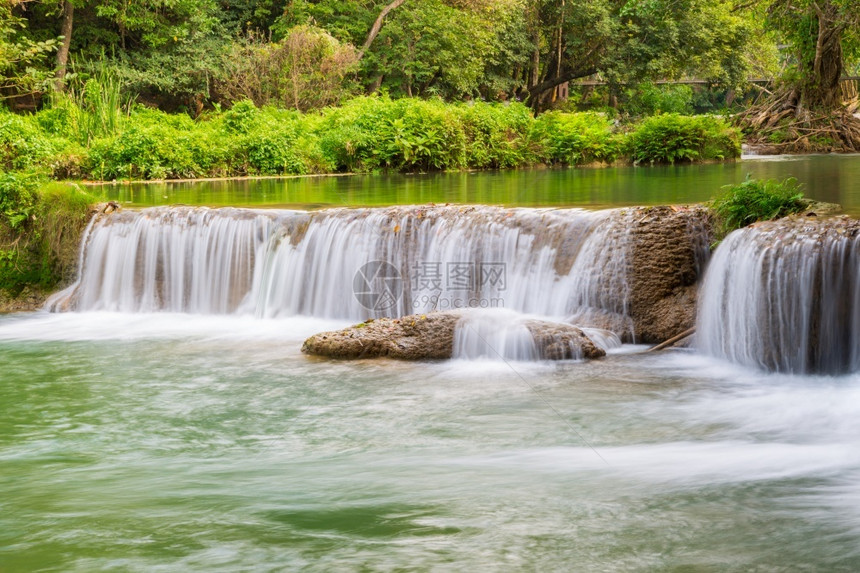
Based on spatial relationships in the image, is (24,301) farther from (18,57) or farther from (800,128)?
(800,128)

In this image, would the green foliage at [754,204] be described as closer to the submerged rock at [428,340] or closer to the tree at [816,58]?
the submerged rock at [428,340]

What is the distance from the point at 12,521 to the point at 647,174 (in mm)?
15109

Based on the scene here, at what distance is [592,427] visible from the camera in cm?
673

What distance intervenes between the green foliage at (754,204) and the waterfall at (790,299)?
1.36 ft

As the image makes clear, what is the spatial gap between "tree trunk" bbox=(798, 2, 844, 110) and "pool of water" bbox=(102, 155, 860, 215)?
31.0 ft

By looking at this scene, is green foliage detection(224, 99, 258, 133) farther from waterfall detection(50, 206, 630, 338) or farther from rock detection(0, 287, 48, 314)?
rock detection(0, 287, 48, 314)

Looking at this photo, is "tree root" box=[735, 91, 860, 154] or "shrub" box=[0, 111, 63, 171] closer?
"shrub" box=[0, 111, 63, 171]

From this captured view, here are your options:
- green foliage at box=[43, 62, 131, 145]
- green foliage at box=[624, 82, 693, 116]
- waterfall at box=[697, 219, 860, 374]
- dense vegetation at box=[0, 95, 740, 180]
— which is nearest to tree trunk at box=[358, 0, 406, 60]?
dense vegetation at box=[0, 95, 740, 180]

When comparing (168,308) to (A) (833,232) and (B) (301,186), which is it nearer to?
(B) (301,186)

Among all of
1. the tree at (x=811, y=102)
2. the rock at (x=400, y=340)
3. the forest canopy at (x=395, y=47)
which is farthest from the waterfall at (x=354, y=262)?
the tree at (x=811, y=102)

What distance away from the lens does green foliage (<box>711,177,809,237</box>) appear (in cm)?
914

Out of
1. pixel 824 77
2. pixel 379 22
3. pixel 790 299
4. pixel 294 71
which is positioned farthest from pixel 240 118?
pixel 790 299

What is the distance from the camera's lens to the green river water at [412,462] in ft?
15.2

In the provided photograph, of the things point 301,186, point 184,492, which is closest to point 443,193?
point 301,186
